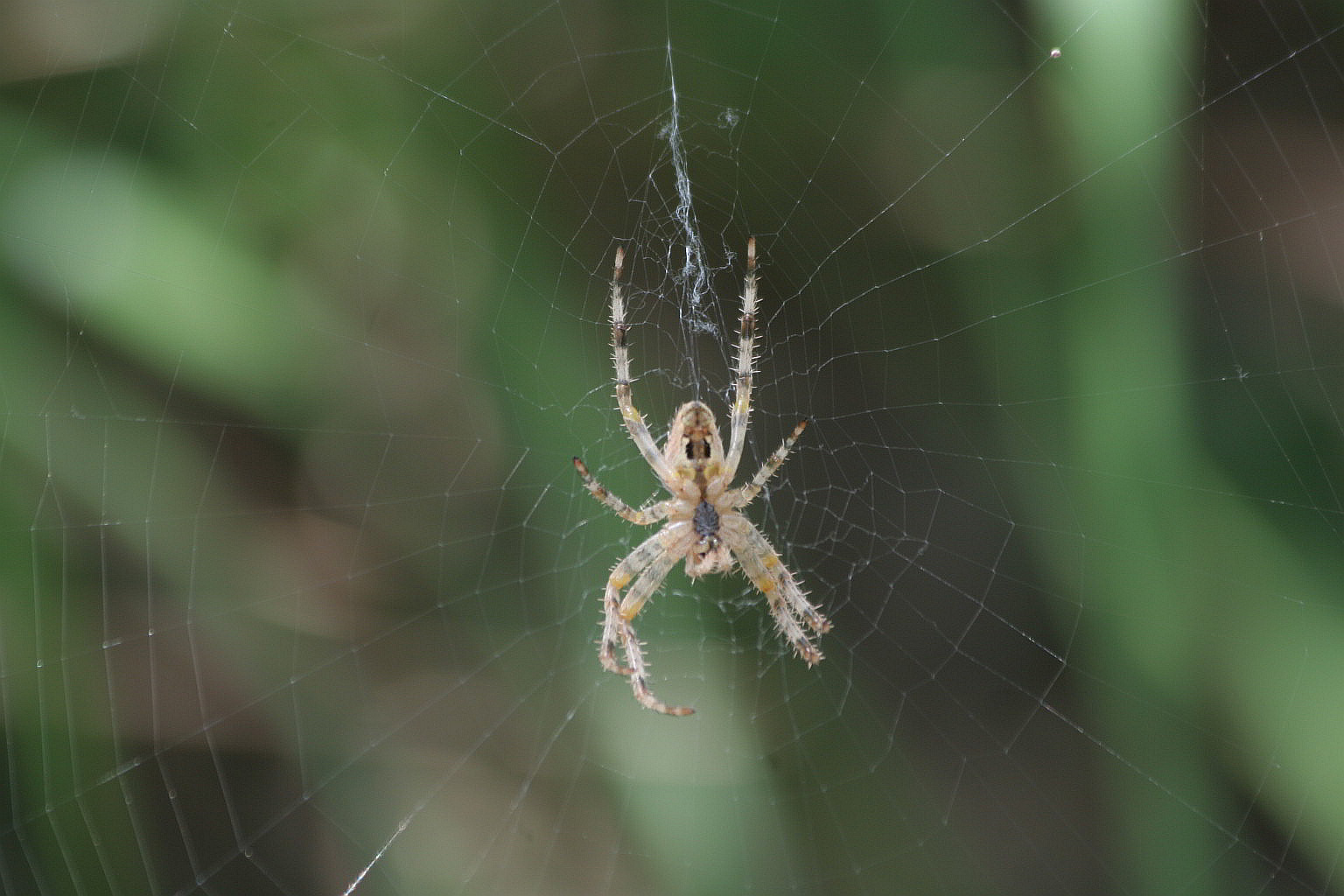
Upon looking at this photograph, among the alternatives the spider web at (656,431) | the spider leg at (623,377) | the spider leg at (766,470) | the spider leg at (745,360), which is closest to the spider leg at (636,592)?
the spider web at (656,431)

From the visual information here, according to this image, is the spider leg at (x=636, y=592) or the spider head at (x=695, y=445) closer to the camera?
the spider head at (x=695, y=445)

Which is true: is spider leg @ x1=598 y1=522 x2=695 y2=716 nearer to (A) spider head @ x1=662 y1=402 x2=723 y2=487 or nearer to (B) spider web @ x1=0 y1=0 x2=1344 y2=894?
(B) spider web @ x1=0 y1=0 x2=1344 y2=894

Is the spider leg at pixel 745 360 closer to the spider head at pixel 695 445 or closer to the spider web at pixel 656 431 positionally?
the spider head at pixel 695 445

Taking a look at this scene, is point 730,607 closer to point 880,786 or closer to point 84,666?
point 880,786

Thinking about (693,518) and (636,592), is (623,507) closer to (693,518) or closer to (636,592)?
(693,518)

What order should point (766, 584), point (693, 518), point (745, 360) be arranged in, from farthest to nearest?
point (766, 584), point (693, 518), point (745, 360)

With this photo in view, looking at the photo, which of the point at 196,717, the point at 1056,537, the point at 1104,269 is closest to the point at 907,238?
the point at 1104,269

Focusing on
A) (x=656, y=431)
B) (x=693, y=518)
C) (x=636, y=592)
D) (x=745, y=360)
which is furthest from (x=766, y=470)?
(x=636, y=592)
